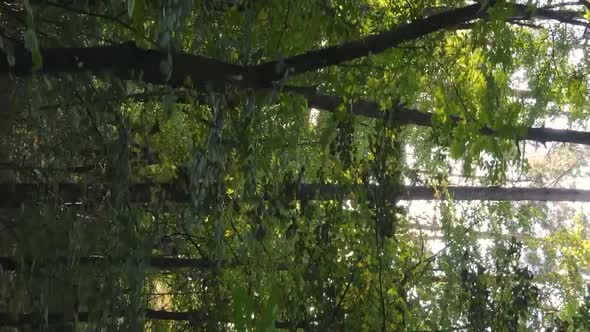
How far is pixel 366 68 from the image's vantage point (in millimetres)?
2645

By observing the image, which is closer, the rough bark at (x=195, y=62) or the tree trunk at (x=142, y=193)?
the rough bark at (x=195, y=62)

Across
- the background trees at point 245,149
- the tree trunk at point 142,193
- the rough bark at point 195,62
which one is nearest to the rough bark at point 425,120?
the background trees at point 245,149

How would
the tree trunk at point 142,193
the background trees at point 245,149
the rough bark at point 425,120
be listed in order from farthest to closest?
the rough bark at point 425,120 < the tree trunk at point 142,193 < the background trees at point 245,149

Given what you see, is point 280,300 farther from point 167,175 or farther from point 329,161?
point 167,175

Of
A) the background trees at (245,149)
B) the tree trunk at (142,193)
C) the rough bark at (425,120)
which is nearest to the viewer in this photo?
the background trees at (245,149)

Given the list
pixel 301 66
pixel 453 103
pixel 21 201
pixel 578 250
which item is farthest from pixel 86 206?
pixel 578 250

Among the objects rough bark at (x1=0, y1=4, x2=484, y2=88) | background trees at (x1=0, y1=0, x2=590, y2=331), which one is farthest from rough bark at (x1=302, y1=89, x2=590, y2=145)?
rough bark at (x1=0, y1=4, x2=484, y2=88)

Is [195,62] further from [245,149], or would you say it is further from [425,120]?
[425,120]

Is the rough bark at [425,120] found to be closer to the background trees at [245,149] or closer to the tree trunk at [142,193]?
the background trees at [245,149]

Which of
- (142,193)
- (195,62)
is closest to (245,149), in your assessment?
(195,62)

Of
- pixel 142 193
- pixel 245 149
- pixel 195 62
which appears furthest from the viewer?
Result: pixel 142 193

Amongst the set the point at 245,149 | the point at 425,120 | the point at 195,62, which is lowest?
the point at 245,149

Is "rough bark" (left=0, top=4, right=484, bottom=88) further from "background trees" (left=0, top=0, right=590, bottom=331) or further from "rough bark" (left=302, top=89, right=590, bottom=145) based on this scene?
"rough bark" (left=302, top=89, right=590, bottom=145)

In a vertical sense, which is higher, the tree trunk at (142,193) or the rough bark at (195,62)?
the rough bark at (195,62)
